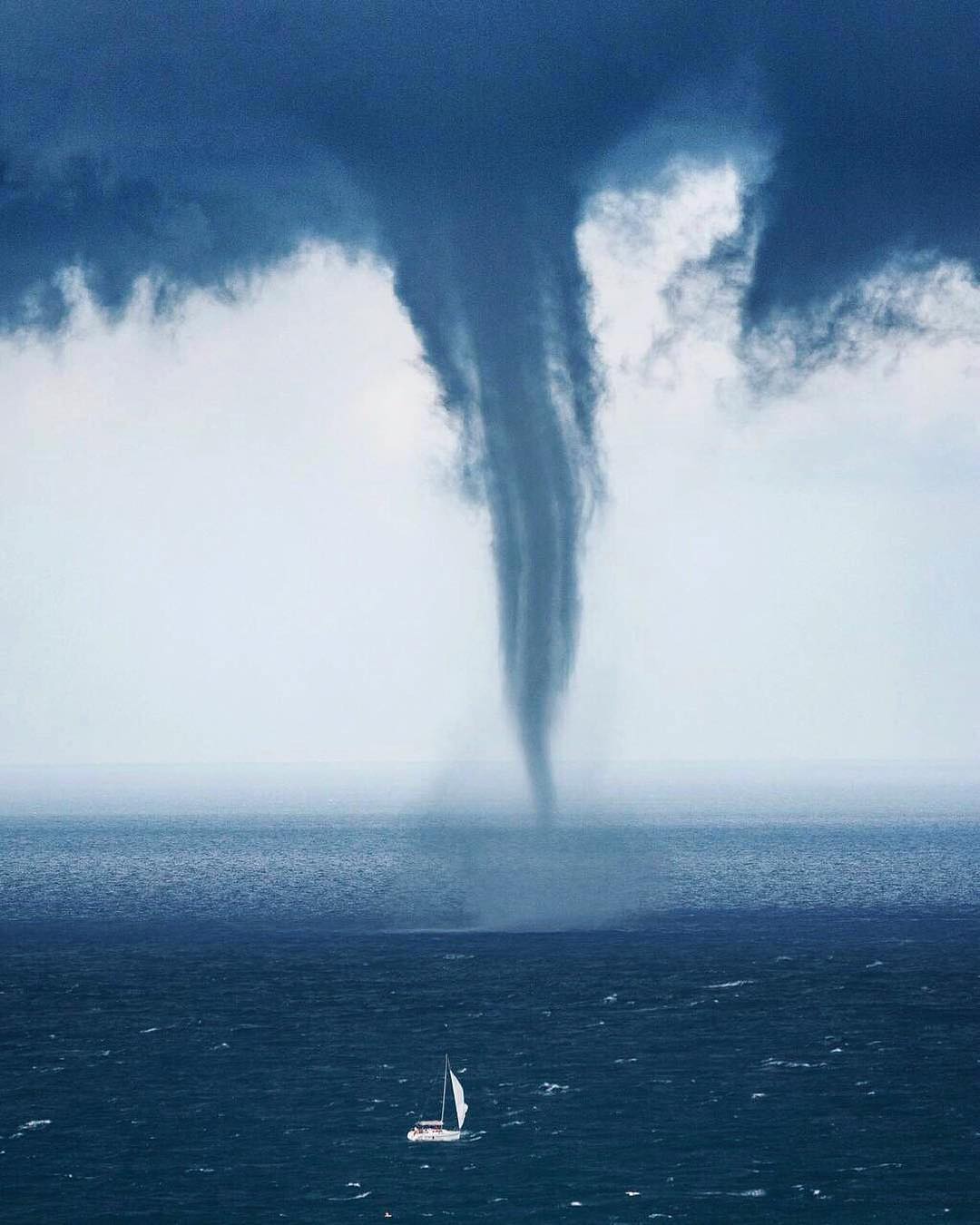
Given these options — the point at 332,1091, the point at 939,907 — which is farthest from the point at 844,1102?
the point at 939,907

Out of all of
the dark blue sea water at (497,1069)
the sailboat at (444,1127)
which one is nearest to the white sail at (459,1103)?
the sailboat at (444,1127)

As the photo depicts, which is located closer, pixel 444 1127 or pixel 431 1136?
pixel 431 1136

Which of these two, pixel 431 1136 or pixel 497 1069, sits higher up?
pixel 497 1069

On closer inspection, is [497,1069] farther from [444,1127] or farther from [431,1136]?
[431,1136]

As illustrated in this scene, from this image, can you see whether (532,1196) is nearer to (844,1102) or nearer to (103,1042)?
(844,1102)

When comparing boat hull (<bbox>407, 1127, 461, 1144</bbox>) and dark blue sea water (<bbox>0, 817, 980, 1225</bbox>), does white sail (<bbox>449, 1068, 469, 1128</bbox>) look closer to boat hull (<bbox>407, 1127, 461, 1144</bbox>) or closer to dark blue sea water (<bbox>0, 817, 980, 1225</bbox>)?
boat hull (<bbox>407, 1127, 461, 1144</bbox>)

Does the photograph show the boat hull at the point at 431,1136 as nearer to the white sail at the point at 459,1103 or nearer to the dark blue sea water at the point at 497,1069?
the dark blue sea water at the point at 497,1069

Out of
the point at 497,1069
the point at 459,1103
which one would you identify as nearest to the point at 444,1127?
the point at 459,1103
